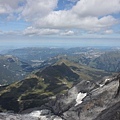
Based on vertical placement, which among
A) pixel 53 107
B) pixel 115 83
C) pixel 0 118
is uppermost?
pixel 115 83

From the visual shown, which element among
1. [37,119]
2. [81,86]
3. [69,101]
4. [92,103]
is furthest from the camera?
[81,86]

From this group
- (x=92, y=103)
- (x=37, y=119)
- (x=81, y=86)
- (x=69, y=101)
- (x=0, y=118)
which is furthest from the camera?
(x=81, y=86)

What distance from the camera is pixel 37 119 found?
2741 inches

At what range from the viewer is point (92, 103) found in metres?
63.4

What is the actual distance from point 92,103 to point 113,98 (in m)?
5.94

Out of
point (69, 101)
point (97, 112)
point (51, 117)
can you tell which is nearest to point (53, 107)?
point (69, 101)

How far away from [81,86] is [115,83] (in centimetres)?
2810

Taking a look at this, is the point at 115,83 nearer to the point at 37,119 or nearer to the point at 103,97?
the point at 103,97

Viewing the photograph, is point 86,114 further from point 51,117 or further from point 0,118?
point 0,118

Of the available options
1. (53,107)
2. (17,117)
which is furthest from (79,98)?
(17,117)

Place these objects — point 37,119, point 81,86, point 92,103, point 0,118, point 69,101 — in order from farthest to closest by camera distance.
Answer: point 81,86 < point 69,101 < point 37,119 < point 92,103 < point 0,118

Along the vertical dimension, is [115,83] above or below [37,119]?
above

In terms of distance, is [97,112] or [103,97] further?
[103,97]

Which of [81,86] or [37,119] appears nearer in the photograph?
[37,119]
